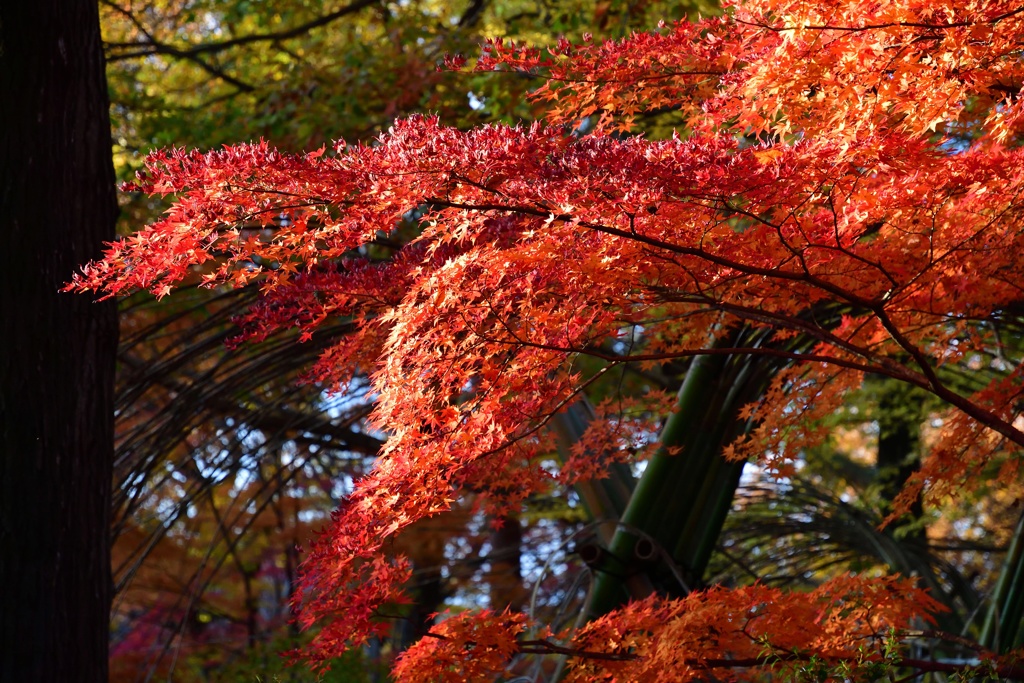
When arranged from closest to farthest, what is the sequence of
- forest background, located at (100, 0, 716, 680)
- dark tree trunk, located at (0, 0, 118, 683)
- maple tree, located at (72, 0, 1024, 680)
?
1. maple tree, located at (72, 0, 1024, 680)
2. dark tree trunk, located at (0, 0, 118, 683)
3. forest background, located at (100, 0, 716, 680)

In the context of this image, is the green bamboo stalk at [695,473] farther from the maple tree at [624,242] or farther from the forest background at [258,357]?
the maple tree at [624,242]

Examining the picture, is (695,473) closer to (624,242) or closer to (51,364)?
(624,242)

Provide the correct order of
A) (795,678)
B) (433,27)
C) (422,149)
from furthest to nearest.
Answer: (433,27), (795,678), (422,149)

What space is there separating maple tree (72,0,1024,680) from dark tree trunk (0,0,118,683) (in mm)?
586

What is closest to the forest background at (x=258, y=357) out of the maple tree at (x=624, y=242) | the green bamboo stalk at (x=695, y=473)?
the green bamboo stalk at (x=695, y=473)

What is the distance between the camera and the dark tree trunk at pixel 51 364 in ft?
9.66

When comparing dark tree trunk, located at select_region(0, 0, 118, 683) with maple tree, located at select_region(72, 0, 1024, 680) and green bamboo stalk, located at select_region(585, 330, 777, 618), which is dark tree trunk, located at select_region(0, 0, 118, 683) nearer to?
maple tree, located at select_region(72, 0, 1024, 680)

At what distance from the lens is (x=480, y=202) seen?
2318 mm

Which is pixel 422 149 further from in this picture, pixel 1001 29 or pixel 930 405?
pixel 930 405

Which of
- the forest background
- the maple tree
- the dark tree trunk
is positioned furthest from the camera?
the forest background

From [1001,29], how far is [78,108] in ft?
8.90

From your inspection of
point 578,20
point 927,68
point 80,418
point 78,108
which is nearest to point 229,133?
point 578,20

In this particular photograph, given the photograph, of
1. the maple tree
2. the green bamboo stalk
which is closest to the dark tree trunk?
the maple tree

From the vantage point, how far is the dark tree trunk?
2.95 m
